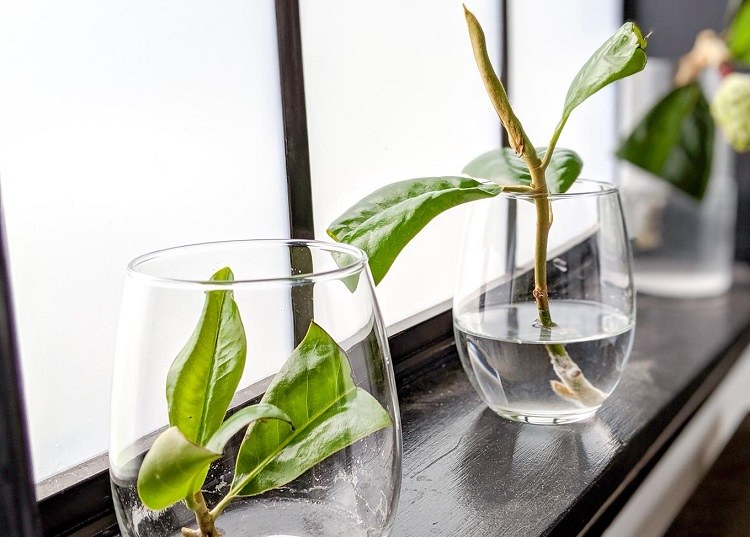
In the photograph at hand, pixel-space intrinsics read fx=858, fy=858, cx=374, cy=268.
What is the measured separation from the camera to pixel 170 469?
0.33 m

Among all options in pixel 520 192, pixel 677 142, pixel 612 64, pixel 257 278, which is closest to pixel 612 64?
pixel 612 64

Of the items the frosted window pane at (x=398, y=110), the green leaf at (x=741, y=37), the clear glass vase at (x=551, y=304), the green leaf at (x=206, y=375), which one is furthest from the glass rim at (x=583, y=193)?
the green leaf at (x=741, y=37)

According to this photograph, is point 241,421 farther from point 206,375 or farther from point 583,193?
point 583,193

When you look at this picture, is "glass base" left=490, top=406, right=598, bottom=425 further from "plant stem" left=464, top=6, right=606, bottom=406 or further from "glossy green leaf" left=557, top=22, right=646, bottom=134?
"glossy green leaf" left=557, top=22, right=646, bottom=134

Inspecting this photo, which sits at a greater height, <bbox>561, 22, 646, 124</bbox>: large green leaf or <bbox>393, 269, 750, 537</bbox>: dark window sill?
<bbox>561, 22, 646, 124</bbox>: large green leaf

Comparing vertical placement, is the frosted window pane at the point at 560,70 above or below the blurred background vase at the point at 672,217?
above

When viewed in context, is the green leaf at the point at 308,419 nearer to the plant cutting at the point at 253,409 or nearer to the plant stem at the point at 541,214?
the plant cutting at the point at 253,409

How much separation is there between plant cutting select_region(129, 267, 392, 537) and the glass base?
282mm

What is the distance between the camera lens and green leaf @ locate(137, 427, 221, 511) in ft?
1.05

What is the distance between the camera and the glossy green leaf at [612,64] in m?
0.48

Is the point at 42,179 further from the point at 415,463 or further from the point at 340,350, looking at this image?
the point at 415,463

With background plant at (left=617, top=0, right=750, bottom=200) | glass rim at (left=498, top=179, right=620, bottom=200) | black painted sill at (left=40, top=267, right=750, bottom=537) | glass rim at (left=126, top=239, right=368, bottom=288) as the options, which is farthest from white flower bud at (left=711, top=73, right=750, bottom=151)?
glass rim at (left=126, top=239, right=368, bottom=288)

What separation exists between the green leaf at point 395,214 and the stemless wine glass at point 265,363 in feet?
0.24

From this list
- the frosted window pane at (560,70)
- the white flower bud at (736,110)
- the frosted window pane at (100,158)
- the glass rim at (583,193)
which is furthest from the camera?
the white flower bud at (736,110)
